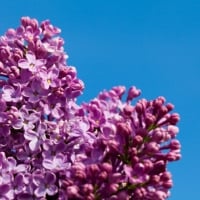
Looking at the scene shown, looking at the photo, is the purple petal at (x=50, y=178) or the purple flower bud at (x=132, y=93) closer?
the purple petal at (x=50, y=178)

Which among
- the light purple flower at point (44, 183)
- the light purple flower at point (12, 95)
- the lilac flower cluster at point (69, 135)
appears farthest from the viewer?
the light purple flower at point (12, 95)

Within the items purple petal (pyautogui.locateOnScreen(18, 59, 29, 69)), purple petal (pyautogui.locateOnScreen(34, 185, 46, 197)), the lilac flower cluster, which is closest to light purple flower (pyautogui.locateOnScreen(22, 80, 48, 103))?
the lilac flower cluster

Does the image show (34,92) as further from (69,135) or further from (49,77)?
(69,135)

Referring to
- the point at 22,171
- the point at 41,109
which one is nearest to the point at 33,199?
the point at 22,171

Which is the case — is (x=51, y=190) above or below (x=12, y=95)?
below

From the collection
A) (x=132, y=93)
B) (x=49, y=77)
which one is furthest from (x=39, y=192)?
(x=132, y=93)

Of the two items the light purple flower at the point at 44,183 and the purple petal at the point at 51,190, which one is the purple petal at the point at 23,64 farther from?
the purple petal at the point at 51,190

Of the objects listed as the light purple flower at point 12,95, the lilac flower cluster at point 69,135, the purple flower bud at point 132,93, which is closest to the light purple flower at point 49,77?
the lilac flower cluster at point 69,135

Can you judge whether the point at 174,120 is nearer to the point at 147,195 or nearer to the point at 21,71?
the point at 147,195

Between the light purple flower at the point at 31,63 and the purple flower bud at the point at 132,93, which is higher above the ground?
the light purple flower at the point at 31,63
